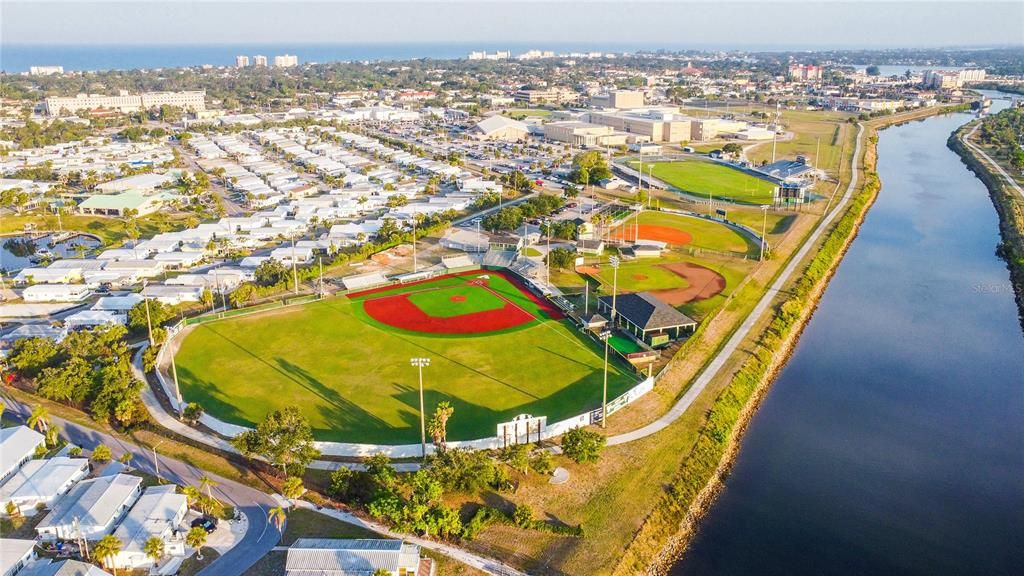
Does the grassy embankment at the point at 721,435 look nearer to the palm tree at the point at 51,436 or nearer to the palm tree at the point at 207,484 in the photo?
the palm tree at the point at 207,484

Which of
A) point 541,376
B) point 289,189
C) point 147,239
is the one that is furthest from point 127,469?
point 289,189

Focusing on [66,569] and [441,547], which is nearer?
[66,569]

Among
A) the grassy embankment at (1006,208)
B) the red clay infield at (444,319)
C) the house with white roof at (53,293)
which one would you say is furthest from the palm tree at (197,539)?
the grassy embankment at (1006,208)

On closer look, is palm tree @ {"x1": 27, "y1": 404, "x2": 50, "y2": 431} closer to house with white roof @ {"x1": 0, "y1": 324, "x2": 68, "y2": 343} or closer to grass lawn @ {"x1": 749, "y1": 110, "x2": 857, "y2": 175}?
house with white roof @ {"x1": 0, "y1": 324, "x2": 68, "y2": 343}

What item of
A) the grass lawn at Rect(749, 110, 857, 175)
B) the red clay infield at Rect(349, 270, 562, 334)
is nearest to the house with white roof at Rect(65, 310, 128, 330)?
the red clay infield at Rect(349, 270, 562, 334)

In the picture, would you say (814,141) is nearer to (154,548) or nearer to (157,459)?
(157,459)

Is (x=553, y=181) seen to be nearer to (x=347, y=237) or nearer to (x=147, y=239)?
(x=347, y=237)

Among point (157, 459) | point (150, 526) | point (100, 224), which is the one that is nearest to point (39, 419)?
point (157, 459)
